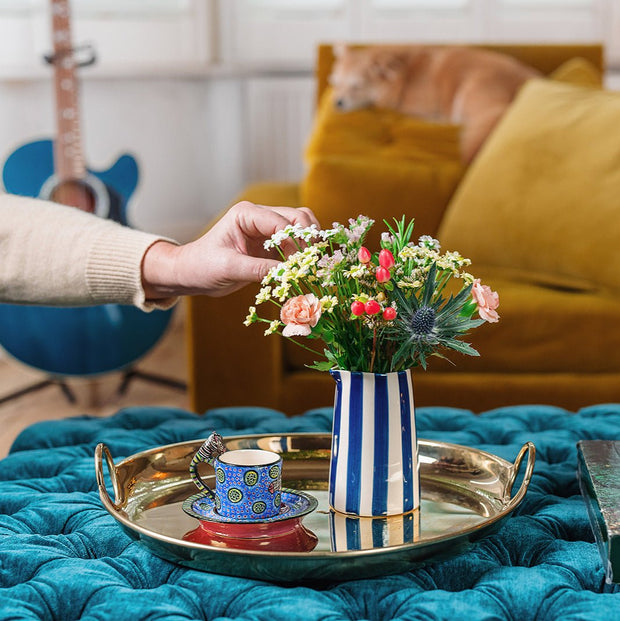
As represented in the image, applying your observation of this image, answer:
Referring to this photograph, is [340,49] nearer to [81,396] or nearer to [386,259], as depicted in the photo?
[81,396]

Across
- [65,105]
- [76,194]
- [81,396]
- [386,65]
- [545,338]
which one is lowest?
[81,396]

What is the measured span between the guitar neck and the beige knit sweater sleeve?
130 cm

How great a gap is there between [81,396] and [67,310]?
1.27 ft

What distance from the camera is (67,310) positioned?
2330 millimetres

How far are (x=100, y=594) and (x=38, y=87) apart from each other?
8.25 feet

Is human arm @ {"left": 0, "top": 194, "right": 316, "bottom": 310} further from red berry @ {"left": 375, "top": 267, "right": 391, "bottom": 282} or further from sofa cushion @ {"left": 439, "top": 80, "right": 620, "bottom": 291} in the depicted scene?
sofa cushion @ {"left": 439, "top": 80, "right": 620, "bottom": 291}

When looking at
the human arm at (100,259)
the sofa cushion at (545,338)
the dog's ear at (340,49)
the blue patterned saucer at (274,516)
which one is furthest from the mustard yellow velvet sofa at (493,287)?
the blue patterned saucer at (274,516)

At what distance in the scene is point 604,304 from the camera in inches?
69.7

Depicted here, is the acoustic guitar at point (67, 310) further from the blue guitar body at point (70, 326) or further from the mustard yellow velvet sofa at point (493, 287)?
the mustard yellow velvet sofa at point (493, 287)

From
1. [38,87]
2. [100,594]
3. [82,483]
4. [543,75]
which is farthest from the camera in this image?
[38,87]

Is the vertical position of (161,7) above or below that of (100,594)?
above

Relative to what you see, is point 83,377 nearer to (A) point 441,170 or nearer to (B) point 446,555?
(A) point 441,170

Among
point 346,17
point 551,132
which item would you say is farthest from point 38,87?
point 551,132

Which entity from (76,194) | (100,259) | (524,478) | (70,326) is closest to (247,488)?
(524,478)
